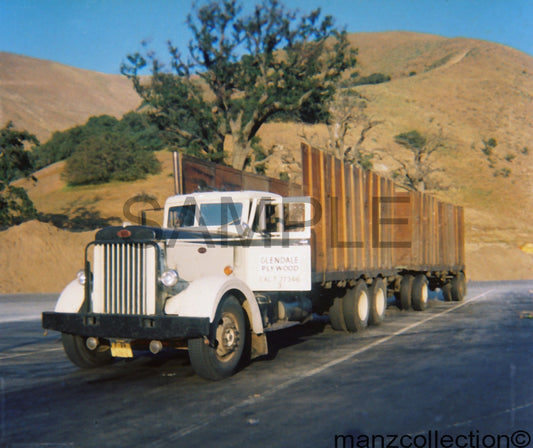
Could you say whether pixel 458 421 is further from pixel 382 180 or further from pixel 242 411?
pixel 382 180

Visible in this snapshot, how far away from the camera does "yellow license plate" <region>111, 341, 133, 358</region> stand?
7551 millimetres

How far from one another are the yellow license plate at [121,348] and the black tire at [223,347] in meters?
0.83

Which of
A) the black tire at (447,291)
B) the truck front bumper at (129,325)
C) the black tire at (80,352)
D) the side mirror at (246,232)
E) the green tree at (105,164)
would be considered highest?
the green tree at (105,164)

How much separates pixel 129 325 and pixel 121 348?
604mm

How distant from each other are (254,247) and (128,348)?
236 cm

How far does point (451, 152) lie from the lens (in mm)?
76188

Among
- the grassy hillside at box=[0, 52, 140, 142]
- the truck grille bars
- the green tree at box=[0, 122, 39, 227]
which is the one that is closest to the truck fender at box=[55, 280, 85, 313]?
the truck grille bars

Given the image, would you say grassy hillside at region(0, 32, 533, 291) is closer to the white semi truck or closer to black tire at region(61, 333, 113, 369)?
the white semi truck

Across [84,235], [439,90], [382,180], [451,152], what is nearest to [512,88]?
[439,90]

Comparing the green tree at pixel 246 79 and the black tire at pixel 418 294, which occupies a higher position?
the green tree at pixel 246 79

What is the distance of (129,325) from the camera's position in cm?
714

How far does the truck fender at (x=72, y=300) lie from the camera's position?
781cm

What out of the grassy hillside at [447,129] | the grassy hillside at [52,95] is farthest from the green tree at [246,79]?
the grassy hillside at [52,95]

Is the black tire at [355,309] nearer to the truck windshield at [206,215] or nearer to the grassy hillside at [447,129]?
the truck windshield at [206,215]
